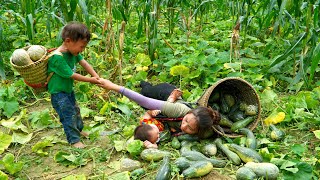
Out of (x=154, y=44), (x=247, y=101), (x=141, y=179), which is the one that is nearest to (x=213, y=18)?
(x=154, y=44)

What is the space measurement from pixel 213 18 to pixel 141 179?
6602 mm

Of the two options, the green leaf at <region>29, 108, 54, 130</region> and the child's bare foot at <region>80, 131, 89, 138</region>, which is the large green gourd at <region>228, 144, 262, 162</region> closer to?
the child's bare foot at <region>80, 131, 89, 138</region>

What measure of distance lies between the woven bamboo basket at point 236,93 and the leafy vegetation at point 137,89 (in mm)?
146

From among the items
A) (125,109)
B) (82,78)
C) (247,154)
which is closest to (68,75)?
(82,78)

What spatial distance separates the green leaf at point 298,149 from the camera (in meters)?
3.28

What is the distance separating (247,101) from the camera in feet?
13.3

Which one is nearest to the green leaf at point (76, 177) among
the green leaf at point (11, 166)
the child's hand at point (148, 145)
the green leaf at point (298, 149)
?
the green leaf at point (11, 166)

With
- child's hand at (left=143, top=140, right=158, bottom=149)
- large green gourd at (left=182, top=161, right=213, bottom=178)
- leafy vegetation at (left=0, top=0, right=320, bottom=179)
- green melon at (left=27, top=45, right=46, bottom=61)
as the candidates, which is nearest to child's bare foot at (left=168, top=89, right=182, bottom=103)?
leafy vegetation at (left=0, top=0, right=320, bottom=179)

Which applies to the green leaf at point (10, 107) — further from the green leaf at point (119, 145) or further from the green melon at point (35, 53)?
the green leaf at point (119, 145)

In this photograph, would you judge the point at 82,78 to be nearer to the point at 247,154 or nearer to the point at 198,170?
the point at 198,170

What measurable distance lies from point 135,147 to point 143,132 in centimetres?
22

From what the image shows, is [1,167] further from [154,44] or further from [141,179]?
[154,44]

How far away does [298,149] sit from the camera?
10.8 feet

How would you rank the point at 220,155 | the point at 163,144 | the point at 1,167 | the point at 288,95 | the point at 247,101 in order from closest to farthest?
1. the point at 1,167
2. the point at 220,155
3. the point at 163,144
4. the point at 247,101
5. the point at 288,95
